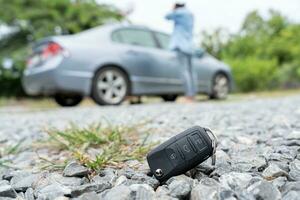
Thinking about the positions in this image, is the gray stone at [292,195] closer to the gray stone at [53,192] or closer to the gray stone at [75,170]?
the gray stone at [53,192]

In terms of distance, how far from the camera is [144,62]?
7.08 metres

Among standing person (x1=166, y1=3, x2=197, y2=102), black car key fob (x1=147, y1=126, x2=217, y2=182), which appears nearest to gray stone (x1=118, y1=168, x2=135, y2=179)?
black car key fob (x1=147, y1=126, x2=217, y2=182)

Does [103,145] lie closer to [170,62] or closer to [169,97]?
[170,62]

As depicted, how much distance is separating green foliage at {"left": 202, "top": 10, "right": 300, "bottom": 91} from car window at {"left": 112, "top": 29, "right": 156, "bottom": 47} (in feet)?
25.3

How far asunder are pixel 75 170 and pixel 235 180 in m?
0.65

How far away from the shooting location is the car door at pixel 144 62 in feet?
22.7

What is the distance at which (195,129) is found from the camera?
66.8 inches

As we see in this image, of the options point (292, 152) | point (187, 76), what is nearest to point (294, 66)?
point (187, 76)

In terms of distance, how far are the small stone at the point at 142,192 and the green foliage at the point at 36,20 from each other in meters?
12.8

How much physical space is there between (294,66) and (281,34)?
4532 mm

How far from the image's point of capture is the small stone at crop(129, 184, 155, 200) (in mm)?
1450

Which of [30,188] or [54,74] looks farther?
[54,74]

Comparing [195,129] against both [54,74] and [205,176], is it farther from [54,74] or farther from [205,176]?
[54,74]

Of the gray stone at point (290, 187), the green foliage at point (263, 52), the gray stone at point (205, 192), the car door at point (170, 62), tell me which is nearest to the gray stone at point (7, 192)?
the gray stone at point (205, 192)
